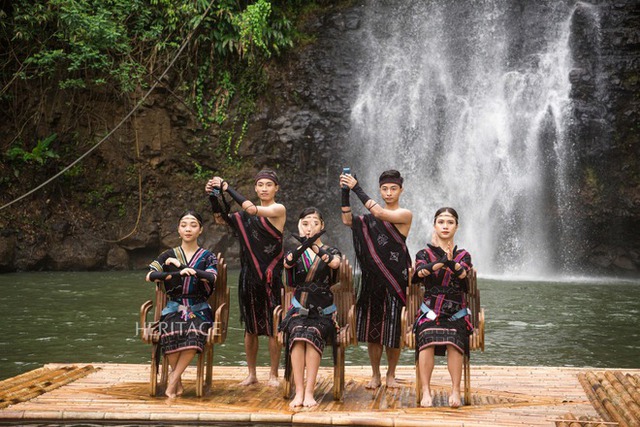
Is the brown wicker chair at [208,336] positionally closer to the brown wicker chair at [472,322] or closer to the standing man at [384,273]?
the standing man at [384,273]

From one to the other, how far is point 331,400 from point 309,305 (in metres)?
0.72

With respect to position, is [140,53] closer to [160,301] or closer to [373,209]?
[160,301]

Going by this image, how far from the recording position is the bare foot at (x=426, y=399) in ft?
17.6

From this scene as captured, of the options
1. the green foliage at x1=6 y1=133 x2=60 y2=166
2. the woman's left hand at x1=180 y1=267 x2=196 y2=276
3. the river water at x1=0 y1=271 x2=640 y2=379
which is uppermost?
the green foliage at x1=6 y1=133 x2=60 y2=166

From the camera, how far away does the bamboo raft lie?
498cm

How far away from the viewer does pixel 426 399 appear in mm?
5395

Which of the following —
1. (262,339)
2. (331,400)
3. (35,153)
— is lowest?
(262,339)

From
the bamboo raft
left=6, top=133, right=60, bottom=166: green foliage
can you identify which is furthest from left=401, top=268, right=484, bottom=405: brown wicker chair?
left=6, top=133, right=60, bottom=166: green foliage

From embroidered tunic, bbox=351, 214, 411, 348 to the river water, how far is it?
7.33 feet

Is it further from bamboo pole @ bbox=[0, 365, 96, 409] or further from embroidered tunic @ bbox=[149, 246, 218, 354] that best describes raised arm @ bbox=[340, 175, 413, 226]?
bamboo pole @ bbox=[0, 365, 96, 409]

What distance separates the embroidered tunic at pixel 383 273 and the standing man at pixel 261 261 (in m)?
0.69

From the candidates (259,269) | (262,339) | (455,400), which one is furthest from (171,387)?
(262,339)

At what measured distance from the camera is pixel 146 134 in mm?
18859

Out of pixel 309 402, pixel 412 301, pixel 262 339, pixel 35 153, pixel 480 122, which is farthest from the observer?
pixel 480 122
